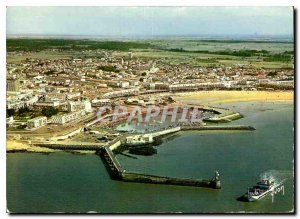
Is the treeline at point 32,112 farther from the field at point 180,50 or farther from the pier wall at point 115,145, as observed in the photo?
the pier wall at point 115,145

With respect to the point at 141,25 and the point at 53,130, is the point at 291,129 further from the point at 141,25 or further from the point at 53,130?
the point at 53,130

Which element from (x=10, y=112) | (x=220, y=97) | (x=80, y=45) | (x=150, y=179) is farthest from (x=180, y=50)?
(x=10, y=112)

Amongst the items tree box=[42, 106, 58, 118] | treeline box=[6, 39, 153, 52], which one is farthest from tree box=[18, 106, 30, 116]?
treeline box=[6, 39, 153, 52]

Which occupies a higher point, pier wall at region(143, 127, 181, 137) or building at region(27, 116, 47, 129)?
building at region(27, 116, 47, 129)

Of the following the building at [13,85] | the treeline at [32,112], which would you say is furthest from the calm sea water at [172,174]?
the building at [13,85]

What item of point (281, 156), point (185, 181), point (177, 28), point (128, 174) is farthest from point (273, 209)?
point (177, 28)

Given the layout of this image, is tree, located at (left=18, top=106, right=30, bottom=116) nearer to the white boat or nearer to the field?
the field
